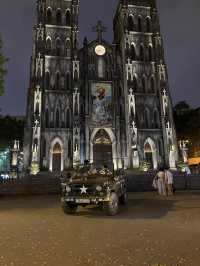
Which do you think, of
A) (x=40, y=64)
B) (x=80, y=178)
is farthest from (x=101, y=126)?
(x=80, y=178)

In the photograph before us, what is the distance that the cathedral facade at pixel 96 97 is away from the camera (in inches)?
1303

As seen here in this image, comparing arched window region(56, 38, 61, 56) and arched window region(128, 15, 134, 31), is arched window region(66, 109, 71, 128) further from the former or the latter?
arched window region(128, 15, 134, 31)

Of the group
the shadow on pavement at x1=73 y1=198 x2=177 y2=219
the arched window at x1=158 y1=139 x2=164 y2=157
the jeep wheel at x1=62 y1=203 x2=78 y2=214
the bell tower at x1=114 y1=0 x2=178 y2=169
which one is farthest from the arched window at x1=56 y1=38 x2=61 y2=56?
the jeep wheel at x1=62 y1=203 x2=78 y2=214

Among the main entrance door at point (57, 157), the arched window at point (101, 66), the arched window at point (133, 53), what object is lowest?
the main entrance door at point (57, 157)

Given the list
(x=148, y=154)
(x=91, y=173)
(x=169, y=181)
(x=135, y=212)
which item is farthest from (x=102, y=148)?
(x=135, y=212)

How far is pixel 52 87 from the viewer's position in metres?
35.0

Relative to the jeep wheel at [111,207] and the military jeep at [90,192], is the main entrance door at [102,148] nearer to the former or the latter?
the military jeep at [90,192]

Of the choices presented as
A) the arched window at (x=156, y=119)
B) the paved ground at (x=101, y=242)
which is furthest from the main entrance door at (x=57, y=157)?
the paved ground at (x=101, y=242)

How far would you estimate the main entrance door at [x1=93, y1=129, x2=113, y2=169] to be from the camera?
34.8 metres

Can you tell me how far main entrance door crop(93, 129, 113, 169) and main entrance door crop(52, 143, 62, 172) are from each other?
4.72 m

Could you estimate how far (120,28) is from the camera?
40.4 metres

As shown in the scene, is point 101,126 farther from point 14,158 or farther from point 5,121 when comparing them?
point 5,121

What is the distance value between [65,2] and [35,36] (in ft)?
25.4

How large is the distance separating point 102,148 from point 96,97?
7.21 m
